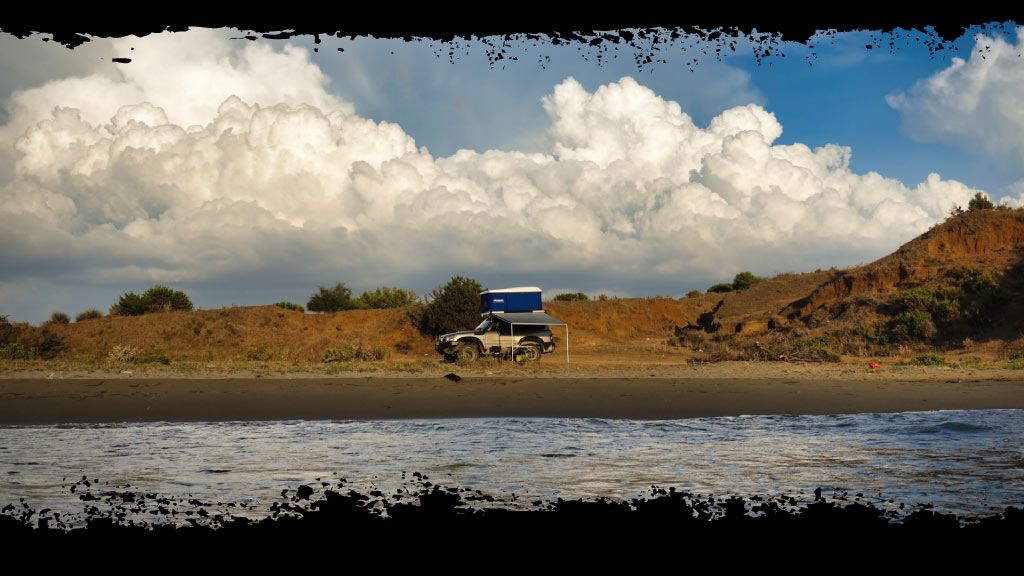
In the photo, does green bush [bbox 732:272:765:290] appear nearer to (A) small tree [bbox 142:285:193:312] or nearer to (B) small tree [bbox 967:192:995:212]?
(B) small tree [bbox 967:192:995:212]

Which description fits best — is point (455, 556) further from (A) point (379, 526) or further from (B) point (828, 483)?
(B) point (828, 483)

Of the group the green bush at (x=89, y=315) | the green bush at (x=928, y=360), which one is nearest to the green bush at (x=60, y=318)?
the green bush at (x=89, y=315)

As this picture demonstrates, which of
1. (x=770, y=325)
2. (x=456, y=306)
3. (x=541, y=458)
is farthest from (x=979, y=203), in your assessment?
(x=541, y=458)

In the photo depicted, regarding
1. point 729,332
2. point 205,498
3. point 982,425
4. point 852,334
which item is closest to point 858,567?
point 205,498

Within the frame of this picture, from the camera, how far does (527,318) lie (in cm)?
2817

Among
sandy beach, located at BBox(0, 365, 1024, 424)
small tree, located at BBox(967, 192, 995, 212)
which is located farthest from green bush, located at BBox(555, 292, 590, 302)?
sandy beach, located at BBox(0, 365, 1024, 424)

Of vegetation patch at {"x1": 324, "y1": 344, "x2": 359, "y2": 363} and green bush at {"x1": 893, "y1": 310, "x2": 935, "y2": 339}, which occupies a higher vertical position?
green bush at {"x1": 893, "y1": 310, "x2": 935, "y2": 339}

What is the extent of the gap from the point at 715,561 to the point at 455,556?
76 centimetres

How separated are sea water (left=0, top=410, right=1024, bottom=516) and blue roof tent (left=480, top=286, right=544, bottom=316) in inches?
600

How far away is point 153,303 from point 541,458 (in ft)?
153

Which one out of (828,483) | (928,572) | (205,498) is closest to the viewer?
(928,572)

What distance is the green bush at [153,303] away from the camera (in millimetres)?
48562

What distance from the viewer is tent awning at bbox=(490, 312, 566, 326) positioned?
89.3ft

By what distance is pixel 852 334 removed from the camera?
34.9 metres
